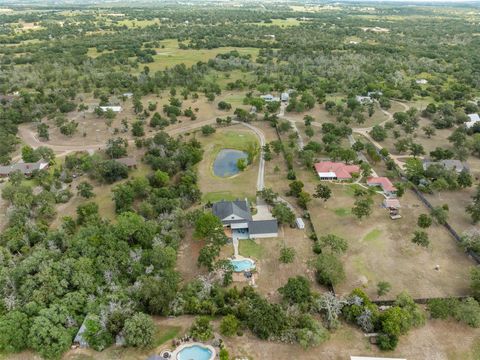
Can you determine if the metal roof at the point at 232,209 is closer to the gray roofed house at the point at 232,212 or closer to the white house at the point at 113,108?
Result: the gray roofed house at the point at 232,212

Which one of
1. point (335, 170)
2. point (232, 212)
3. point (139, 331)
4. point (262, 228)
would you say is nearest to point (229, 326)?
point (139, 331)

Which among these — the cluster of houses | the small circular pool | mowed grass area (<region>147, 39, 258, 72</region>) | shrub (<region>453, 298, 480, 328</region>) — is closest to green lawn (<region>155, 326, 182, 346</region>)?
the small circular pool

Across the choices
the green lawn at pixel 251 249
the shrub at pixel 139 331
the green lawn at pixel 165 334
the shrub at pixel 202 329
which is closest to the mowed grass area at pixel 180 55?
the green lawn at pixel 251 249

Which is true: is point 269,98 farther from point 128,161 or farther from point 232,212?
point 232,212

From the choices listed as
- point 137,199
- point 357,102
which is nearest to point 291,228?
point 137,199

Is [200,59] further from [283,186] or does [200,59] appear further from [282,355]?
[282,355]

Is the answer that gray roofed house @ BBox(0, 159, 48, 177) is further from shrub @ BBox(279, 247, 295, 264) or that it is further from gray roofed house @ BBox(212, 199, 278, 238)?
shrub @ BBox(279, 247, 295, 264)
